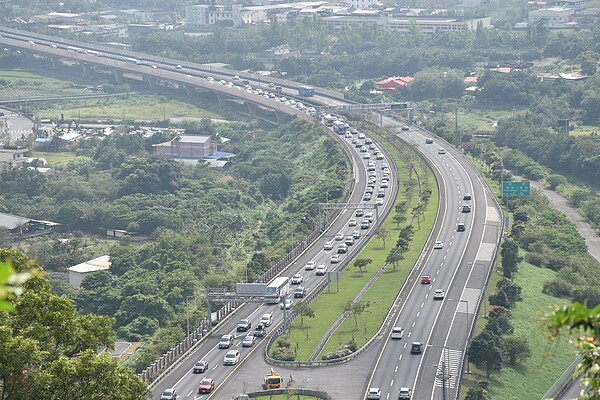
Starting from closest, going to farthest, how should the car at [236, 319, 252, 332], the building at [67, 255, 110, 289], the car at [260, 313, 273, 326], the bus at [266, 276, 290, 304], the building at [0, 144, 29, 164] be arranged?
the car at [236, 319, 252, 332]
the car at [260, 313, 273, 326]
the bus at [266, 276, 290, 304]
the building at [67, 255, 110, 289]
the building at [0, 144, 29, 164]

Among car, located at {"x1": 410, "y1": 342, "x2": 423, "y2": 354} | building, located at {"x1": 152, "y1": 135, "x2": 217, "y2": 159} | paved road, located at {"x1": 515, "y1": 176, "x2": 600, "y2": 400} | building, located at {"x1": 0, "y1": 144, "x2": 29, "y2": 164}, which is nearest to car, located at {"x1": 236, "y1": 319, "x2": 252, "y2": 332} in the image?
car, located at {"x1": 410, "y1": 342, "x2": 423, "y2": 354}

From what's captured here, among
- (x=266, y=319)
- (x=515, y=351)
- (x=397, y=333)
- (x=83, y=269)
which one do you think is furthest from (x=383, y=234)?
(x=515, y=351)

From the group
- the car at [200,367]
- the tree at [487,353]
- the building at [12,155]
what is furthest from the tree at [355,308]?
the building at [12,155]

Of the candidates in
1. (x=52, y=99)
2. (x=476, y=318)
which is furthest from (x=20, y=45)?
(x=476, y=318)

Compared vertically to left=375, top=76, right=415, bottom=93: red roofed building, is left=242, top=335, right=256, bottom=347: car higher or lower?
higher

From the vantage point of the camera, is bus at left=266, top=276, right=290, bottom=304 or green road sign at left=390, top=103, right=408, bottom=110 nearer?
bus at left=266, top=276, right=290, bottom=304

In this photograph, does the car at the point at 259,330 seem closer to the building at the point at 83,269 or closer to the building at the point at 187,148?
the building at the point at 83,269

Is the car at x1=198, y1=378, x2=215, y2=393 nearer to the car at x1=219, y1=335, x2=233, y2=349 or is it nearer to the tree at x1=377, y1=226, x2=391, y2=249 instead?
the car at x1=219, y1=335, x2=233, y2=349

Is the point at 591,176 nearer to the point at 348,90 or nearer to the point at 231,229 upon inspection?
the point at 231,229
